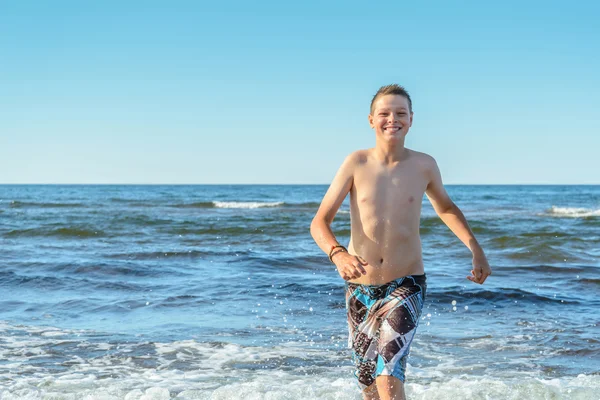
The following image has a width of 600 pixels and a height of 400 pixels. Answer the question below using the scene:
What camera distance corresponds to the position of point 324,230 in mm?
3576

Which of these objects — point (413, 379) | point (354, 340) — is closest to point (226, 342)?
point (413, 379)

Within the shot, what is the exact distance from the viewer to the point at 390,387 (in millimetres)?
3553

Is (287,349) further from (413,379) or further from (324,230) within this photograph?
(324,230)

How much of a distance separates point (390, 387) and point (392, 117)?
4.62 feet

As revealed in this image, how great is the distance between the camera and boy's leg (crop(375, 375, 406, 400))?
3.55 meters

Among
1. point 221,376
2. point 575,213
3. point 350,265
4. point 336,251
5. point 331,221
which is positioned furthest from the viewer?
point 575,213

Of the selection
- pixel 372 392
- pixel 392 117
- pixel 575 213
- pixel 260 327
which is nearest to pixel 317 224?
pixel 392 117

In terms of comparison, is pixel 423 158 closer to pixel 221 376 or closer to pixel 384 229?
pixel 384 229

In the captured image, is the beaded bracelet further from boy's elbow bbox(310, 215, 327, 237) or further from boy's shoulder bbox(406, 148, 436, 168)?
boy's shoulder bbox(406, 148, 436, 168)

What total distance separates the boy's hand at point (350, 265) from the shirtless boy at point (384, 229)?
32cm

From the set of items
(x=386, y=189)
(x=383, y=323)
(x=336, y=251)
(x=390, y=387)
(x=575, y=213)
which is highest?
(x=386, y=189)

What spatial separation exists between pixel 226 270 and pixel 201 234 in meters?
8.09

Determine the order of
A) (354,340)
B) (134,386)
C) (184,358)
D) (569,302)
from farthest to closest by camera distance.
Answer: (569,302), (184,358), (134,386), (354,340)

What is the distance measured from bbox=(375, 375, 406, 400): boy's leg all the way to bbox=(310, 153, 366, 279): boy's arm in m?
0.65
